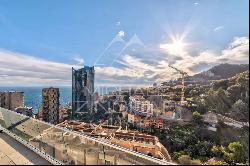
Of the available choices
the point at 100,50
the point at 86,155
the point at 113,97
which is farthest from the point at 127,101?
the point at 86,155

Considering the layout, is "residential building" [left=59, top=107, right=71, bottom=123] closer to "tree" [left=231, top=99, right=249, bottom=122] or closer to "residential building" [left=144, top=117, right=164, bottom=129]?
"residential building" [left=144, top=117, right=164, bottom=129]

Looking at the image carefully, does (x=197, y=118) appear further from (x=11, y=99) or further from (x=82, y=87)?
(x=82, y=87)

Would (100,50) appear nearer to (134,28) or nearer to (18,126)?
(134,28)

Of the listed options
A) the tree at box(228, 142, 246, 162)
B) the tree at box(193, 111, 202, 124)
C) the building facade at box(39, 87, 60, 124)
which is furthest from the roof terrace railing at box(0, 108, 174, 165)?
the building facade at box(39, 87, 60, 124)

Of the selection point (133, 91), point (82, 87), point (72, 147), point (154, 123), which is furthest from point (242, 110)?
point (82, 87)

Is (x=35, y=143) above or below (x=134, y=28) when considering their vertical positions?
below

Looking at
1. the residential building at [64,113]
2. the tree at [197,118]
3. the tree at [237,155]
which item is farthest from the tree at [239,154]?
the residential building at [64,113]

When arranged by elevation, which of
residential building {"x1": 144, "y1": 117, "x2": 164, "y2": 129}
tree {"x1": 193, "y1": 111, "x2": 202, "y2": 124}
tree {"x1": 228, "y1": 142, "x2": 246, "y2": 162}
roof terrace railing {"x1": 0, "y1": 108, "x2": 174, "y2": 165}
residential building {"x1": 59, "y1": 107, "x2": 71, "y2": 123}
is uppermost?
roof terrace railing {"x1": 0, "y1": 108, "x2": 174, "y2": 165}
